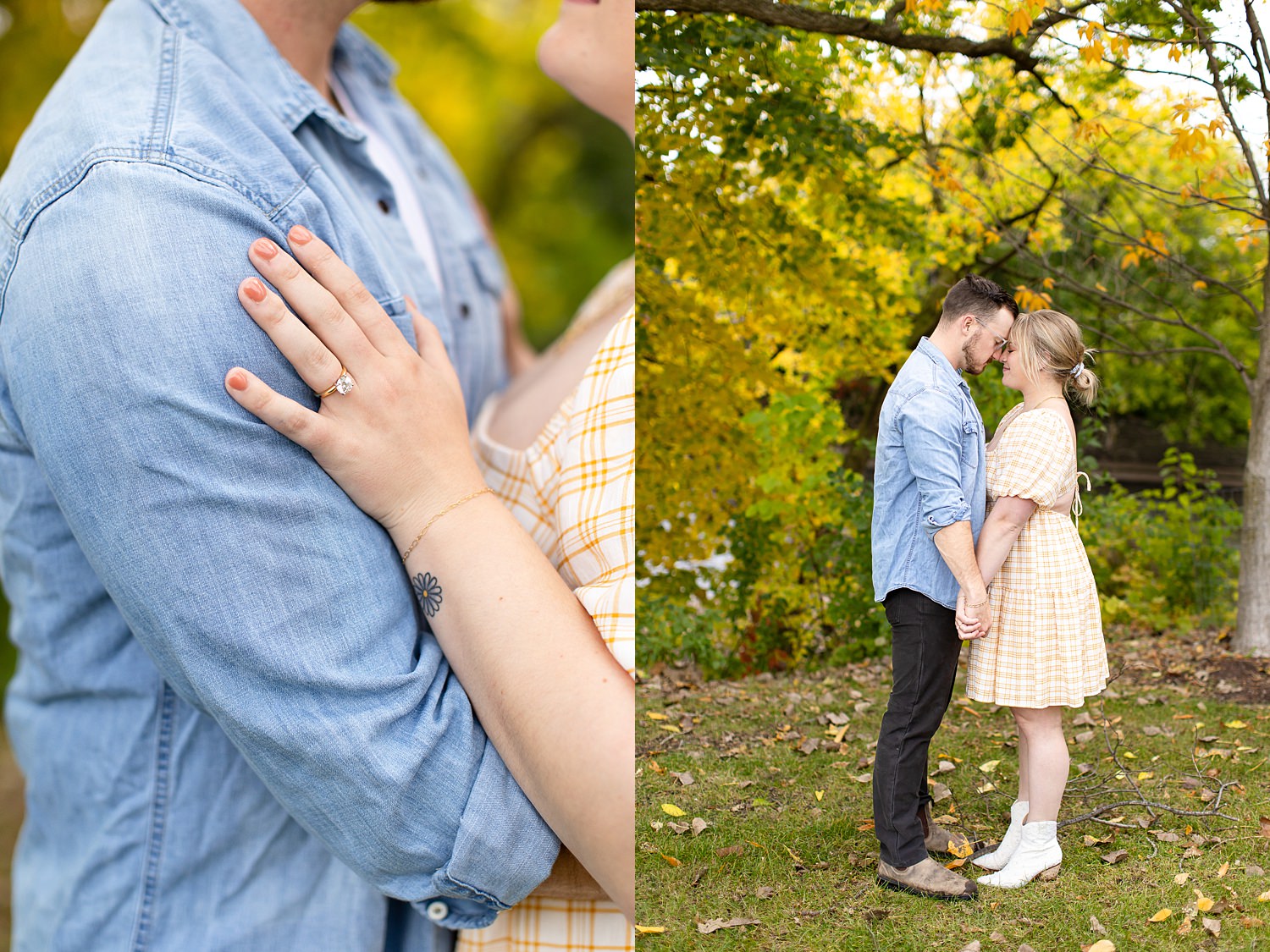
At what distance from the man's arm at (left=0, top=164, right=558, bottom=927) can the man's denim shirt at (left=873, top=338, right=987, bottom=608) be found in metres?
0.59

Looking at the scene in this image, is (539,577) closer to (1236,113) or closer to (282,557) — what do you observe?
(282,557)

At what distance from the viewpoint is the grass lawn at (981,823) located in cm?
114

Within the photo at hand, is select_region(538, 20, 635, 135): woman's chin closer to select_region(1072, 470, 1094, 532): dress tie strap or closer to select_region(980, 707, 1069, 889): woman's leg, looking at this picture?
select_region(1072, 470, 1094, 532): dress tie strap

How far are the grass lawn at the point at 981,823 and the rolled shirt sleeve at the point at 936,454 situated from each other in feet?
0.73

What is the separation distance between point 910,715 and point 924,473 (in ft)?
1.05

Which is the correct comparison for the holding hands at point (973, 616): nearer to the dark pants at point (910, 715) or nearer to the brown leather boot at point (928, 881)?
the dark pants at point (910, 715)

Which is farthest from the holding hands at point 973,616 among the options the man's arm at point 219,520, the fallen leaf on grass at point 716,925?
the man's arm at point 219,520

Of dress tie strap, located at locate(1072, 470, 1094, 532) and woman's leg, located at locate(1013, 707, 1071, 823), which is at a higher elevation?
dress tie strap, located at locate(1072, 470, 1094, 532)

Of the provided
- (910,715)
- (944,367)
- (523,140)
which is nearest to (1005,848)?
(910,715)

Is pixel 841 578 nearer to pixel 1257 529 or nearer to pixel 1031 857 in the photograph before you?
pixel 1031 857

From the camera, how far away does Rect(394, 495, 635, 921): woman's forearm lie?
3.52ft

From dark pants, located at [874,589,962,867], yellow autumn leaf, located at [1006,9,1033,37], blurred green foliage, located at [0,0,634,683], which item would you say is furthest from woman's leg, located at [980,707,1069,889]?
blurred green foliage, located at [0,0,634,683]

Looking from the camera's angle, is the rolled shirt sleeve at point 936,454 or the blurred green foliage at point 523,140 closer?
the rolled shirt sleeve at point 936,454

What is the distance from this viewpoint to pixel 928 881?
1.19 meters
